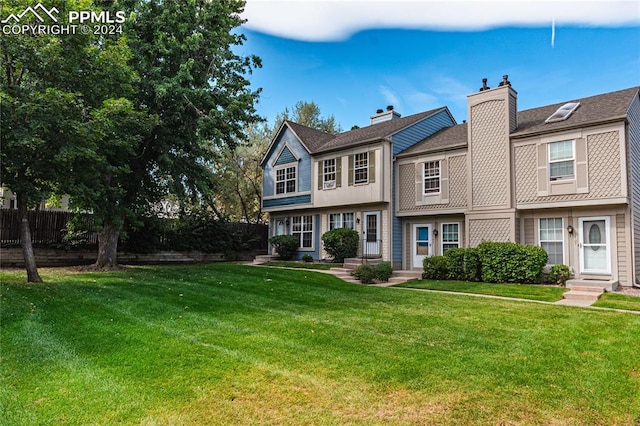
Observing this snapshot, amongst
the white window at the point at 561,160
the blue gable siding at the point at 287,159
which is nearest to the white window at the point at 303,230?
the blue gable siding at the point at 287,159

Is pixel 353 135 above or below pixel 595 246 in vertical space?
above

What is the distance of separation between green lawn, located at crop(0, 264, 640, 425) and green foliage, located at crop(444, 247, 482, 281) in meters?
5.12

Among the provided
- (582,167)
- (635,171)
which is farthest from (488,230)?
(635,171)

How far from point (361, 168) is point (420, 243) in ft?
13.3

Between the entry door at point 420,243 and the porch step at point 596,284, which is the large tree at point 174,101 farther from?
the porch step at point 596,284

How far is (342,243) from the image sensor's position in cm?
1670

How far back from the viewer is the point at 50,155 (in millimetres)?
8758

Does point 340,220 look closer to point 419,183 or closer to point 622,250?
point 419,183

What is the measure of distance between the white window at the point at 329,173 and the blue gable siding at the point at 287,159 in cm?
102

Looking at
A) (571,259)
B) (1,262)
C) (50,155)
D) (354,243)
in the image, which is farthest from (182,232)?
(571,259)

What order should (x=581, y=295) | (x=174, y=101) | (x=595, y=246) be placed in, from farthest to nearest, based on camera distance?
1. (x=174, y=101)
2. (x=595, y=246)
3. (x=581, y=295)

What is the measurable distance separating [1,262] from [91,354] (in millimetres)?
12581

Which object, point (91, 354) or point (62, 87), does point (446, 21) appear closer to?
point (62, 87)

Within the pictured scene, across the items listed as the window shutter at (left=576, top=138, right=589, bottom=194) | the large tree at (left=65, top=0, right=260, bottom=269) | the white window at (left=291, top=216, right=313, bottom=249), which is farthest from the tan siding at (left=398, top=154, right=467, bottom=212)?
the large tree at (left=65, top=0, right=260, bottom=269)
